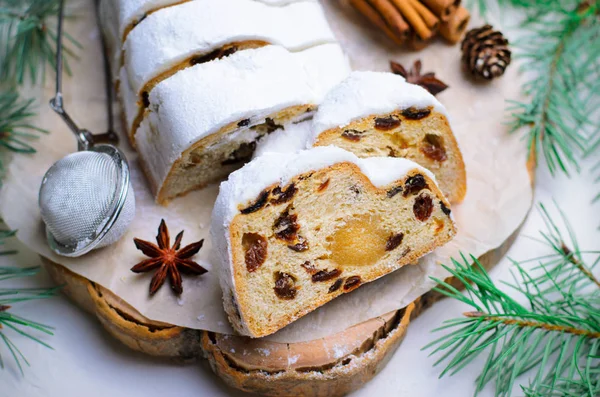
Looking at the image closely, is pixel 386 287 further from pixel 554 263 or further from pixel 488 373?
pixel 554 263

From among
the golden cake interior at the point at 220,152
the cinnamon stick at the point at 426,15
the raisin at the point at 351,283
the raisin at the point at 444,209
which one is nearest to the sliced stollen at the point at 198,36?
the golden cake interior at the point at 220,152

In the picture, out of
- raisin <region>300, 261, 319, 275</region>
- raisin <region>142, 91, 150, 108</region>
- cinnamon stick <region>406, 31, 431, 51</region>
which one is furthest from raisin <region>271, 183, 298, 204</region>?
cinnamon stick <region>406, 31, 431, 51</region>

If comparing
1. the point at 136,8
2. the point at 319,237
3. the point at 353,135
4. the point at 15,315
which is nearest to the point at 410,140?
the point at 353,135

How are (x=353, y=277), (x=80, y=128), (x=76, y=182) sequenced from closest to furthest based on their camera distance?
(x=353, y=277) < (x=76, y=182) < (x=80, y=128)

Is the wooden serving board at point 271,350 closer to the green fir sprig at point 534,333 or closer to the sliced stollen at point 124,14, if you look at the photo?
the green fir sprig at point 534,333

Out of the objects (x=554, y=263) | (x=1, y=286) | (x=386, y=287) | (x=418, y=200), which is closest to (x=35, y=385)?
(x=1, y=286)

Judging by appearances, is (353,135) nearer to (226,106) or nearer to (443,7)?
(226,106)
